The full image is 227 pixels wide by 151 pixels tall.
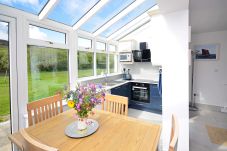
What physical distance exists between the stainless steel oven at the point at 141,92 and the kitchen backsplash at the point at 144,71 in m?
0.67

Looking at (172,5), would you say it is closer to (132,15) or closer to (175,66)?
(175,66)

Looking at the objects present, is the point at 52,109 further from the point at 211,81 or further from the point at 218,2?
the point at 211,81

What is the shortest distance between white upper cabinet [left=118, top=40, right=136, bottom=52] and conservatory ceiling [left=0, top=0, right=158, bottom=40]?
16.3 inches

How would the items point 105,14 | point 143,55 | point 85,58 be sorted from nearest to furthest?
1. point 105,14
2. point 85,58
3. point 143,55

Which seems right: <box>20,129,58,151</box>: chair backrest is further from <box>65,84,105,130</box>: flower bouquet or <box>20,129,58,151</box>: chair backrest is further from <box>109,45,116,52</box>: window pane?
<box>109,45,116,52</box>: window pane

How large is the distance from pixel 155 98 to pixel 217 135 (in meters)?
1.49

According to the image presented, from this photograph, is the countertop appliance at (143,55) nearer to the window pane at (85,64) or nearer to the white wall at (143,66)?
the white wall at (143,66)

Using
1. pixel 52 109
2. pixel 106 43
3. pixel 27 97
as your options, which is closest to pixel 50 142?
pixel 52 109

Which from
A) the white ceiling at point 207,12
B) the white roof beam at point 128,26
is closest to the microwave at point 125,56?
the white roof beam at point 128,26

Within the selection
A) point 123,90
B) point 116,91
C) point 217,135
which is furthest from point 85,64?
point 217,135

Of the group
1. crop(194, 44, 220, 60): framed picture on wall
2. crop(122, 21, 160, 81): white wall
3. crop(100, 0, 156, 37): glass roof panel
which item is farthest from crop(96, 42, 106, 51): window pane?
crop(194, 44, 220, 60): framed picture on wall

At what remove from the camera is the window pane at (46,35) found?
205 centimetres

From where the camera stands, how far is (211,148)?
2.09m

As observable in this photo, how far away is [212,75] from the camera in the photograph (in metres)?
3.79
